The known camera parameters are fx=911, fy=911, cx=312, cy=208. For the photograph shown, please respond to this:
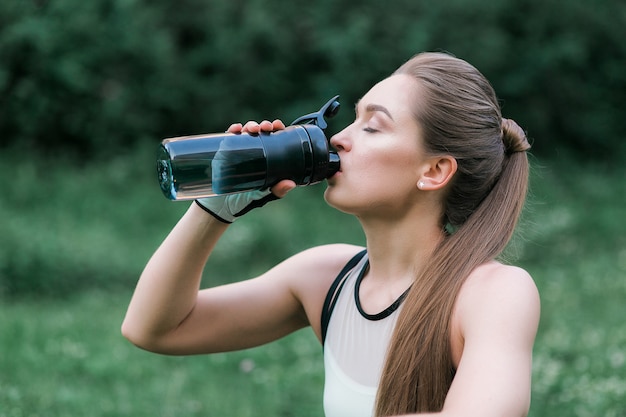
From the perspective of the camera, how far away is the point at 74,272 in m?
7.08

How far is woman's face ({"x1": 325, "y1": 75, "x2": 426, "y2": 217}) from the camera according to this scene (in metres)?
2.56

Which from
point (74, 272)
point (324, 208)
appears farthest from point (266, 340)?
point (324, 208)

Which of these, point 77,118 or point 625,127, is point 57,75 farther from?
point 625,127

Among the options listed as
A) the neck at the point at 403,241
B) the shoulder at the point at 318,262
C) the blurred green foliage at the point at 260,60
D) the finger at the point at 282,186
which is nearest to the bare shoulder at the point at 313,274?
the shoulder at the point at 318,262

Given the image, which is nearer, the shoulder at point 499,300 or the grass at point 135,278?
the shoulder at point 499,300

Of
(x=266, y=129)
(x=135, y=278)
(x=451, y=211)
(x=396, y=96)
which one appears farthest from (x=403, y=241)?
(x=135, y=278)

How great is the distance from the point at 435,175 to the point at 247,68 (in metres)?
8.06

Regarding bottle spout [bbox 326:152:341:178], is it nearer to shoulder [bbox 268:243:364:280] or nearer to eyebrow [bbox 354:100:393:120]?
eyebrow [bbox 354:100:393:120]

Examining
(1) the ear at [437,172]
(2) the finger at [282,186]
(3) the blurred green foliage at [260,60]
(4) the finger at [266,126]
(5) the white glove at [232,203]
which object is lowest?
(3) the blurred green foliage at [260,60]

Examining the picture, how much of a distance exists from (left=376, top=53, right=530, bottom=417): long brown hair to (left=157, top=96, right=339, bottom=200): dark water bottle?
0.34 m

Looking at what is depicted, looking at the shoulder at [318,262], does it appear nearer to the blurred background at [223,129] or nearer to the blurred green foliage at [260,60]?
the blurred background at [223,129]

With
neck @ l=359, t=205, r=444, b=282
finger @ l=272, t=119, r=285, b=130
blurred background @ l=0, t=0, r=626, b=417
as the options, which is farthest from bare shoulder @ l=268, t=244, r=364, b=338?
blurred background @ l=0, t=0, r=626, b=417

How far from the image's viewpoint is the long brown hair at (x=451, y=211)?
2.43 meters

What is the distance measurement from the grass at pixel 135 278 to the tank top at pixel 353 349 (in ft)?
1.82
